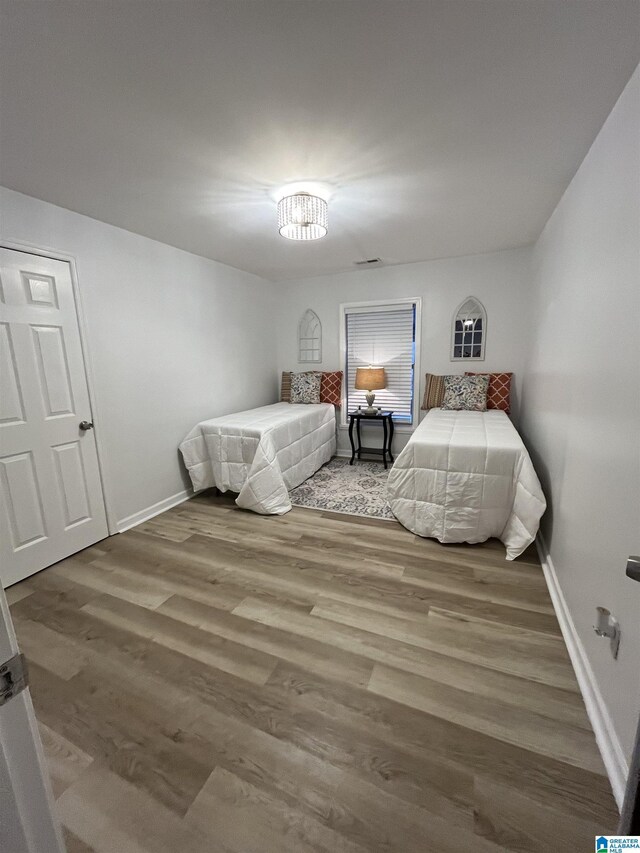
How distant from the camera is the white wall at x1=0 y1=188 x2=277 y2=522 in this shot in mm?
2439

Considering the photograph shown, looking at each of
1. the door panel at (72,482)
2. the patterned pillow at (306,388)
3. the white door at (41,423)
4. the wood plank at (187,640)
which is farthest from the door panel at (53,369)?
the patterned pillow at (306,388)

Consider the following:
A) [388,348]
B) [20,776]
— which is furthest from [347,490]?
[20,776]

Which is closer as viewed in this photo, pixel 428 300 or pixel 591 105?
pixel 591 105

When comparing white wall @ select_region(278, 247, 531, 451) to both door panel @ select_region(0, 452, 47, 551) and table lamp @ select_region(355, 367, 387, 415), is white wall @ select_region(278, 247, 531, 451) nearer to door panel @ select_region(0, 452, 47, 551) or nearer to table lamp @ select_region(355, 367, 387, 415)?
table lamp @ select_region(355, 367, 387, 415)

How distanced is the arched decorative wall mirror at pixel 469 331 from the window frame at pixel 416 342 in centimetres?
40

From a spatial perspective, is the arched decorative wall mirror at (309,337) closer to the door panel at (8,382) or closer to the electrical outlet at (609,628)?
the door panel at (8,382)

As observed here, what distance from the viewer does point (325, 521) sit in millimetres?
2869

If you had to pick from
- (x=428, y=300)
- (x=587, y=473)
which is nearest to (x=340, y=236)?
(x=428, y=300)

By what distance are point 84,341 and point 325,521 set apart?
2250 millimetres

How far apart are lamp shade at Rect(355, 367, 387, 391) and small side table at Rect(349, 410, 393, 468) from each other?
319 millimetres

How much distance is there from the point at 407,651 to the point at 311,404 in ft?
10.5

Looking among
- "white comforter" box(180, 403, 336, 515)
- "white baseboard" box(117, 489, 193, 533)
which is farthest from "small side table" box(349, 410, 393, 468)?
"white baseboard" box(117, 489, 193, 533)

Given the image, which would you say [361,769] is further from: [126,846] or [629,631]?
[629,631]

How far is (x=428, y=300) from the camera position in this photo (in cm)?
401
